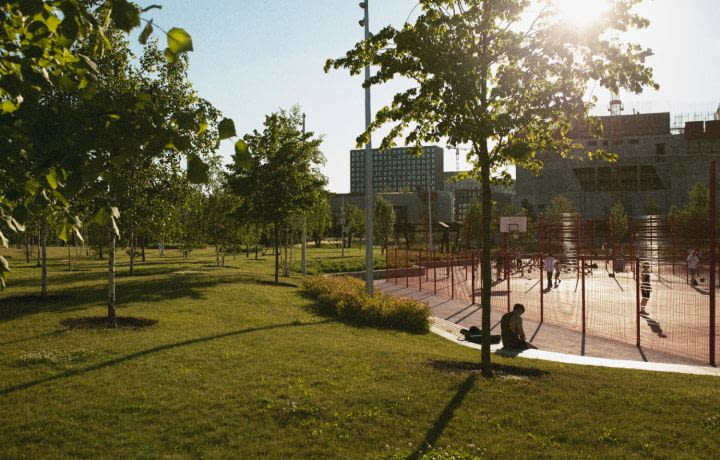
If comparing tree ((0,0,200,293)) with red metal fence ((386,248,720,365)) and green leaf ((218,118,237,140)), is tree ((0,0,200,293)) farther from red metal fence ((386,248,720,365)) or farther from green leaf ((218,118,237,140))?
red metal fence ((386,248,720,365))

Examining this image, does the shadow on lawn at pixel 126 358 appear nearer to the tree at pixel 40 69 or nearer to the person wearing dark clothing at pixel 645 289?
the tree at pixel 40 69

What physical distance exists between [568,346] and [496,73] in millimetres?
8559

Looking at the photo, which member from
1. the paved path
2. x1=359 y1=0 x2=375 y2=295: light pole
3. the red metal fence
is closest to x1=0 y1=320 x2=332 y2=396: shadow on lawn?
the paved path

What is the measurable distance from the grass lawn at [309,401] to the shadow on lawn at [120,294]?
2.51 meters

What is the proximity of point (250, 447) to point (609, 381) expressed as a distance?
20.2 ft

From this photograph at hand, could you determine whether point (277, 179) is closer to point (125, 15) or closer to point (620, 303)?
point (620, 303)

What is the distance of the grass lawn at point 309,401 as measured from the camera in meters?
6.13

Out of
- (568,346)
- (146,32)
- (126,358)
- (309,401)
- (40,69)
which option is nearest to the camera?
(146,32)

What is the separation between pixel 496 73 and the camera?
29.0ft

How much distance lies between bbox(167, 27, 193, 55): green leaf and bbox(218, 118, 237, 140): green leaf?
1.36 feet

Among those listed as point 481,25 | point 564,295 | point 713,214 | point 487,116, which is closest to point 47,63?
point 487,116

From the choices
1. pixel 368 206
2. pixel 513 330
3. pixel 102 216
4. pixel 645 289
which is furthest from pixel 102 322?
pixel 645 289

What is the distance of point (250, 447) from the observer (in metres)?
6.03

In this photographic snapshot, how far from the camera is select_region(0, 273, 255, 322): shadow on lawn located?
14.5 metres
